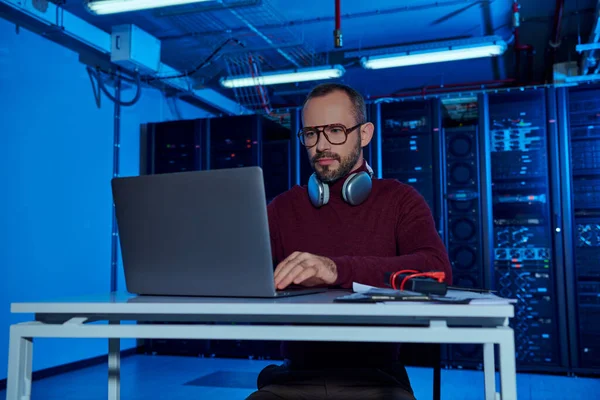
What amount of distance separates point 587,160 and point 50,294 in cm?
395

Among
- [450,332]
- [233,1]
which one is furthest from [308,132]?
[233,1]

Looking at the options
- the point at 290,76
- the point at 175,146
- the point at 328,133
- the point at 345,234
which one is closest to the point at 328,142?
the point at 328,133

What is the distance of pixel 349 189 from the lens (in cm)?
151

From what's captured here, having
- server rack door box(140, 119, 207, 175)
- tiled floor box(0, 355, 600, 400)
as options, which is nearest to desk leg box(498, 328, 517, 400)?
tiled floor box(0, 355, 600, 400)

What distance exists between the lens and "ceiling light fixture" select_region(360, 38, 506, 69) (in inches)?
175

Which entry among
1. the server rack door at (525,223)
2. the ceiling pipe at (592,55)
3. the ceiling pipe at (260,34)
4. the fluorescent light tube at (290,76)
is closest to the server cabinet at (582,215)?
the server rack door at (525,223)

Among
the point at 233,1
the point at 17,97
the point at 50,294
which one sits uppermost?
the point at 233,1

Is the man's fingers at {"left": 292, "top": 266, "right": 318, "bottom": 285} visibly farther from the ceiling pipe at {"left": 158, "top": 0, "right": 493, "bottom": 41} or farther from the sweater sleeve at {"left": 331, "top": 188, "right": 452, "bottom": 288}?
the ceiling pipe at {"left": 158, "top": 0, "right": 493, "bottom": 41}

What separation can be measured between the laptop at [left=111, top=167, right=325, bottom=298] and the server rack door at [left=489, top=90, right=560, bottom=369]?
3.47m

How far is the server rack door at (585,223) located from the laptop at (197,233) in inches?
140

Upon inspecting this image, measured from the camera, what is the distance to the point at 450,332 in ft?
2.60

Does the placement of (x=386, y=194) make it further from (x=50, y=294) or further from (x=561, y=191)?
(x=50, y=294)

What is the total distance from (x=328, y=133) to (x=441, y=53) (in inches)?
132

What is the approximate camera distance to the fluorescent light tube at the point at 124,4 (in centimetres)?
351
